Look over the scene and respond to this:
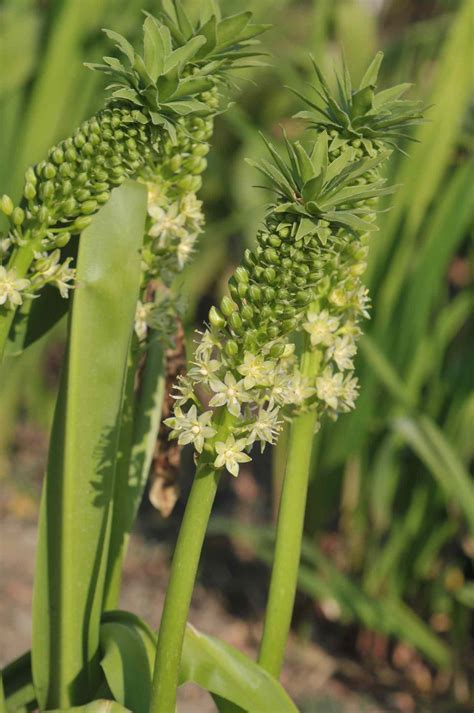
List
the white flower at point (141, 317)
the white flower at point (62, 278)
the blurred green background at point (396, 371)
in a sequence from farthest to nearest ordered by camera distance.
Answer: the blurred green background at point (396, 371) → the white flower at point (141, 317) → the white flower at point (62, 278)

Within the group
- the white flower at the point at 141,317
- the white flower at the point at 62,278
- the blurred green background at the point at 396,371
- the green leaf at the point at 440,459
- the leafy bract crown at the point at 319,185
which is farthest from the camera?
the blurred green background at the point at 396,371

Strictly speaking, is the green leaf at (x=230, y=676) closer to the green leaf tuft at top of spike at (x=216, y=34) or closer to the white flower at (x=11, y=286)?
the white flower at (x=11, y=286)

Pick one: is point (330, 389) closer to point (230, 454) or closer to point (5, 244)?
point (230, 454)

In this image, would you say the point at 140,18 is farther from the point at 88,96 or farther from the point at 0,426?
the point at 0,426

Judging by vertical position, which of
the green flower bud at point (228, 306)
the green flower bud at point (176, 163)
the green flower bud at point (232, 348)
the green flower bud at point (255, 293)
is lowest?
the green flower bud at point (232, 348)

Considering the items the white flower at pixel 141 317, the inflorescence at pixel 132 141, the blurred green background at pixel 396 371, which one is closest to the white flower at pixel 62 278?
the inflorescence at pixel 132 141

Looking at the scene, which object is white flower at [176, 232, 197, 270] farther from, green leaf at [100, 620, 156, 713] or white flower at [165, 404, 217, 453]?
green leaf at [100, 620, 156, 713]

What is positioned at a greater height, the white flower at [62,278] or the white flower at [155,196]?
the white flower at [155,196]
